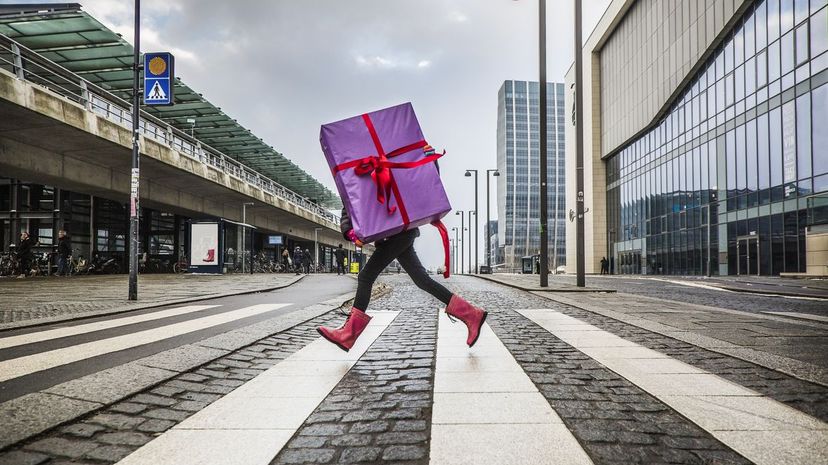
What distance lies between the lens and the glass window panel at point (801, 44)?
22578mm

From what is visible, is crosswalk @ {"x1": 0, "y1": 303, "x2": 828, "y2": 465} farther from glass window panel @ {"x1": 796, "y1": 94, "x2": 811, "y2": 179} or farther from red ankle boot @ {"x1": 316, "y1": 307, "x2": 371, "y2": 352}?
glass window panel @ {"x1": 796, "y1": 94, "x2": 811, "y2": 179}

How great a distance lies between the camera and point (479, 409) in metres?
2.74

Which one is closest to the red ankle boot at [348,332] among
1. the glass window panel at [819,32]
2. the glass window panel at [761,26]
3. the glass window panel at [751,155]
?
the glass window panel at [819,32]

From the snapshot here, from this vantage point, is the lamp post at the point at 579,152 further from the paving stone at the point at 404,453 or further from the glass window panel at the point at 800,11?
the glass window panel at the point at 800,11

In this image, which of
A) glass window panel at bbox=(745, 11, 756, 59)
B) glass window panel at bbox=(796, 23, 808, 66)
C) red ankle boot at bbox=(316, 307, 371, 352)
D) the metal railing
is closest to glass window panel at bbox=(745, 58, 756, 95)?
glass window panel at bbox=(745, 11, 756, 59)

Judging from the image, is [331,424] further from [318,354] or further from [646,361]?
[646,361]

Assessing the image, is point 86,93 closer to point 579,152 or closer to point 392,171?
point 579,152

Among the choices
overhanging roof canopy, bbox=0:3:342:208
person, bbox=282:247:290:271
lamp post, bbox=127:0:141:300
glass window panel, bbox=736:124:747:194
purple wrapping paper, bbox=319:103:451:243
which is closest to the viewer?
purple wrapping paper, bbox=319:103:451:243

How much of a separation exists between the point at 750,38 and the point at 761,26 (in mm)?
1042

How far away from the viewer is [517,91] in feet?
371

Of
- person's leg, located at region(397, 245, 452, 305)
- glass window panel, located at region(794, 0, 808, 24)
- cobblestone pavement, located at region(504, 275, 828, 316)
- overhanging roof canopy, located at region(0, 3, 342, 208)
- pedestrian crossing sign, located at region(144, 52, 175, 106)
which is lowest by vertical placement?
cobblestone pavement, located at region(504, 275, 828, 316)

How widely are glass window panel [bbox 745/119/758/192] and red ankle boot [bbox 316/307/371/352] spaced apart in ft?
91.5

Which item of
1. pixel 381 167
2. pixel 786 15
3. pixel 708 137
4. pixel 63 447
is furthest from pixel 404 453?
pixel 708 137

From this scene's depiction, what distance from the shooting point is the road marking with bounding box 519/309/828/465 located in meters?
2.15
